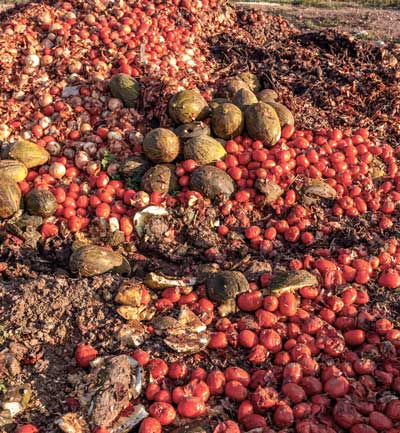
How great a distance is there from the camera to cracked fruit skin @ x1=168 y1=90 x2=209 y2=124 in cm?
705

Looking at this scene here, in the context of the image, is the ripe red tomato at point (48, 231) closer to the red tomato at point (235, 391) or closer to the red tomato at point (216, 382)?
the red tomato at point (216, 382)

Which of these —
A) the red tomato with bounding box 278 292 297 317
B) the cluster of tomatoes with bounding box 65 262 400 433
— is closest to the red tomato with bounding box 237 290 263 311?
the cluster of tomatoes with bounding box 65 262 400 433

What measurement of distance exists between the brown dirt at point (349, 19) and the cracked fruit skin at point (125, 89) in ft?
28.5

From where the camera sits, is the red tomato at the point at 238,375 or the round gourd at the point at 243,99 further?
the round gourd at the point at 243,99

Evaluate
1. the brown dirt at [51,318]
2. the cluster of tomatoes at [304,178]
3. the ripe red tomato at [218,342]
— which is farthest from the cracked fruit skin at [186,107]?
the ripe red tomato at [218,342]

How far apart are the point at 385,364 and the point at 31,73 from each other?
24.5 feet

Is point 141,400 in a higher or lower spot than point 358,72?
lower

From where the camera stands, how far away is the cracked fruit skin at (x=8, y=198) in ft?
20.2

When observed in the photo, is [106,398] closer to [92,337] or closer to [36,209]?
[92,337]

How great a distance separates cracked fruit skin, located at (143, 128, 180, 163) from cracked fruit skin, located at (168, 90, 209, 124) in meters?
0.46

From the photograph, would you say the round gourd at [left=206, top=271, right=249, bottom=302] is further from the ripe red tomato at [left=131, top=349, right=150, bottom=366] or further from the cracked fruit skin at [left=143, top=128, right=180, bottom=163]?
the cracked fruit skin at [left=143, top=128, right=180, bottom=163]

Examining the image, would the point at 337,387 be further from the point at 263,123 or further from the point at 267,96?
the point at 267,96

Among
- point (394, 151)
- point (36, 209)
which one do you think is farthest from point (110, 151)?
point (394, 151)

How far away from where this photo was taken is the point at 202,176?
6.46 metres
